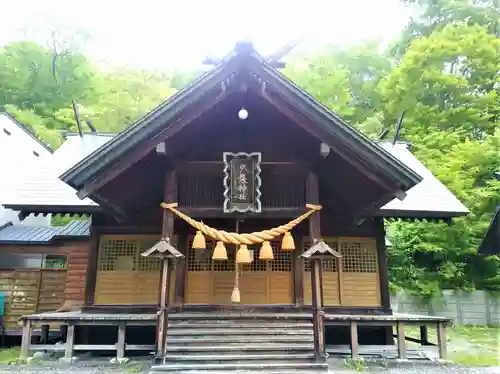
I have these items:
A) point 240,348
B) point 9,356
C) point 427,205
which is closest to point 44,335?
point 9,356

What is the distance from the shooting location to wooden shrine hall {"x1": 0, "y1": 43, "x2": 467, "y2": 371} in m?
7.22

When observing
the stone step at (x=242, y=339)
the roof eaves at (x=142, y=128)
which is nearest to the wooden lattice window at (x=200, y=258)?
the stone step at (x=242, y=339)

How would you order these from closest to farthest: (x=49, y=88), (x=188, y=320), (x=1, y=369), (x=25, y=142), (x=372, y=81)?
(x=1, y=369), (x=188, y=320), (x=25, y=142), (x=49, y=88), (x=372, y=81)

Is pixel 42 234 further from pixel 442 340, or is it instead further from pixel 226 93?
pixel 442 340

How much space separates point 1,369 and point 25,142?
12.8 m

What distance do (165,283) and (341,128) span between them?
402 centimetres

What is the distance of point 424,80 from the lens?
→ 20.1 m

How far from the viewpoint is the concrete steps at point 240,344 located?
22.5 ft

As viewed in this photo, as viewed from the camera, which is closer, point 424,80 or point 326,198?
point 326,198

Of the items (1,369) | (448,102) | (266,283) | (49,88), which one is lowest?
(1,369)

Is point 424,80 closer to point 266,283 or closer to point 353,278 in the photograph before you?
point 353,278

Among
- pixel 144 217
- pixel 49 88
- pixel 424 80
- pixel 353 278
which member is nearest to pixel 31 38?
pixel 49 88

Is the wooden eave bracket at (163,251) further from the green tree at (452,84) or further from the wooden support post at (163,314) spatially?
the green tree at (452,84)

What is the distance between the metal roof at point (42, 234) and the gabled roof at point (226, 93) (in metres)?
5.07
